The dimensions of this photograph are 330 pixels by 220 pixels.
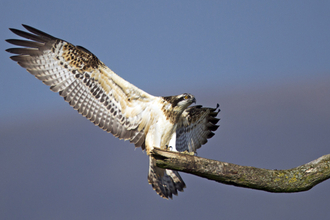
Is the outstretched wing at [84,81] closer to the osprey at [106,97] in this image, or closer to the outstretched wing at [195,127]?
the osprey at [106,97]

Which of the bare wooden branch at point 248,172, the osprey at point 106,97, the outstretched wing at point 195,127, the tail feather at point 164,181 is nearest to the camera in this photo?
the bare wooden branch at point 248,172

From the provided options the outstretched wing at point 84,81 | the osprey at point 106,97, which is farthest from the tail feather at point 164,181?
the outstretched wing at point 84,81

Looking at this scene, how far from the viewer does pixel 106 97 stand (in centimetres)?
745

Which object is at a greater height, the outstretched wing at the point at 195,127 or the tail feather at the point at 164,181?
the outstretched wing at the point at 195,127

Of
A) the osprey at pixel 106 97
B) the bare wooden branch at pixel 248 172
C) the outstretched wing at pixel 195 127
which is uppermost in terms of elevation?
the outstretched wing at pixel 195 127

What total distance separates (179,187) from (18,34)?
4.75m

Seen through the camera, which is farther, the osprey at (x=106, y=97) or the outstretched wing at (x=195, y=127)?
the outstretched wing at (x=195, y=127)

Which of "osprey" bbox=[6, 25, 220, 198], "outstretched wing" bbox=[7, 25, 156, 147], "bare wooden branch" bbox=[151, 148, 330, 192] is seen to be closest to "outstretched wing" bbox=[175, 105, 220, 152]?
"osprey" bbox=[6, 25, 220, 198]

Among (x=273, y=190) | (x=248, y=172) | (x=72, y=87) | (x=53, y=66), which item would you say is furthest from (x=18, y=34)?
(x=273, y=190)

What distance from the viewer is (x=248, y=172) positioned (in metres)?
5.13

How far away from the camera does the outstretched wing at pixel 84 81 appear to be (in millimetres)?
7129

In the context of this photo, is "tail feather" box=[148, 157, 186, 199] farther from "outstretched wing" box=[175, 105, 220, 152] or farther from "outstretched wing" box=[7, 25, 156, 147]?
"outstretched wing" box=[175, 105, 220, 152]

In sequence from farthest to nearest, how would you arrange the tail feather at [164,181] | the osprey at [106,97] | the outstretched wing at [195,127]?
the outstretched wing at [195,127] < the tail feather at [164,181] < the osprey at [106,97]

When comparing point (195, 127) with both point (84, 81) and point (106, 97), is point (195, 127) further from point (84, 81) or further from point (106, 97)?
point (84, 81)
